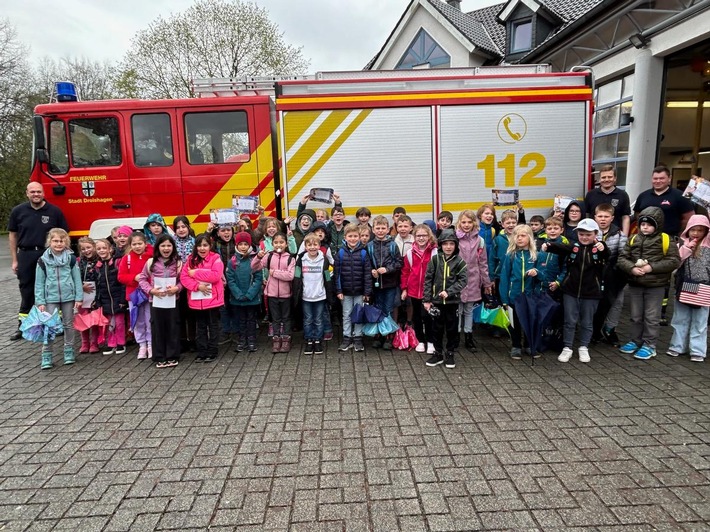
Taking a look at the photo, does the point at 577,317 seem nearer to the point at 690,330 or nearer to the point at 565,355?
the point at 565,355

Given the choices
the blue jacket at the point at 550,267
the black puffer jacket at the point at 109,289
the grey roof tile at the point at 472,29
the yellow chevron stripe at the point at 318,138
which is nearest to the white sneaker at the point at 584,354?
the blue jacket at the point at 550,267

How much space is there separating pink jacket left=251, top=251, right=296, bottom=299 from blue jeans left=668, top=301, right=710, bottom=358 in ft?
15.1

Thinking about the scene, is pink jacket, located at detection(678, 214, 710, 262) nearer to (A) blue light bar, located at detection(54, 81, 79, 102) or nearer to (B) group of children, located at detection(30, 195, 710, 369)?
(B) group of children, located at detection(30, 195, 710, 369)

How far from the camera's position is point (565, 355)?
16.1 feet

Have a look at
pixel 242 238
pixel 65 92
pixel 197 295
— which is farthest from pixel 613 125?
pixel 65 92

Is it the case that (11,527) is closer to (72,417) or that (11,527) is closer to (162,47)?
A: (72,417)

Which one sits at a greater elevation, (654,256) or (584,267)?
(654,256)

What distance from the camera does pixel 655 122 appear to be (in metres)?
9.15

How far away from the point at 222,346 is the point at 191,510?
3158 millimetres

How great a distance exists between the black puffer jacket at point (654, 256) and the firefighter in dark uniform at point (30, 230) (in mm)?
7451

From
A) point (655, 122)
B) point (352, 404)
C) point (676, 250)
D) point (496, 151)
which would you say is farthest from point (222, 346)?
point (655, 122)

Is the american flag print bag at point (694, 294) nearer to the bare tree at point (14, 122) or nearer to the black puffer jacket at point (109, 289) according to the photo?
Answer: the black puffer jacket at point (109, 289)

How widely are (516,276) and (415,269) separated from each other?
118cm

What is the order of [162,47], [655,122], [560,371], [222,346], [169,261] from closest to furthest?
[560,371], [169,261], [222,346], [655,122], [162,47]
